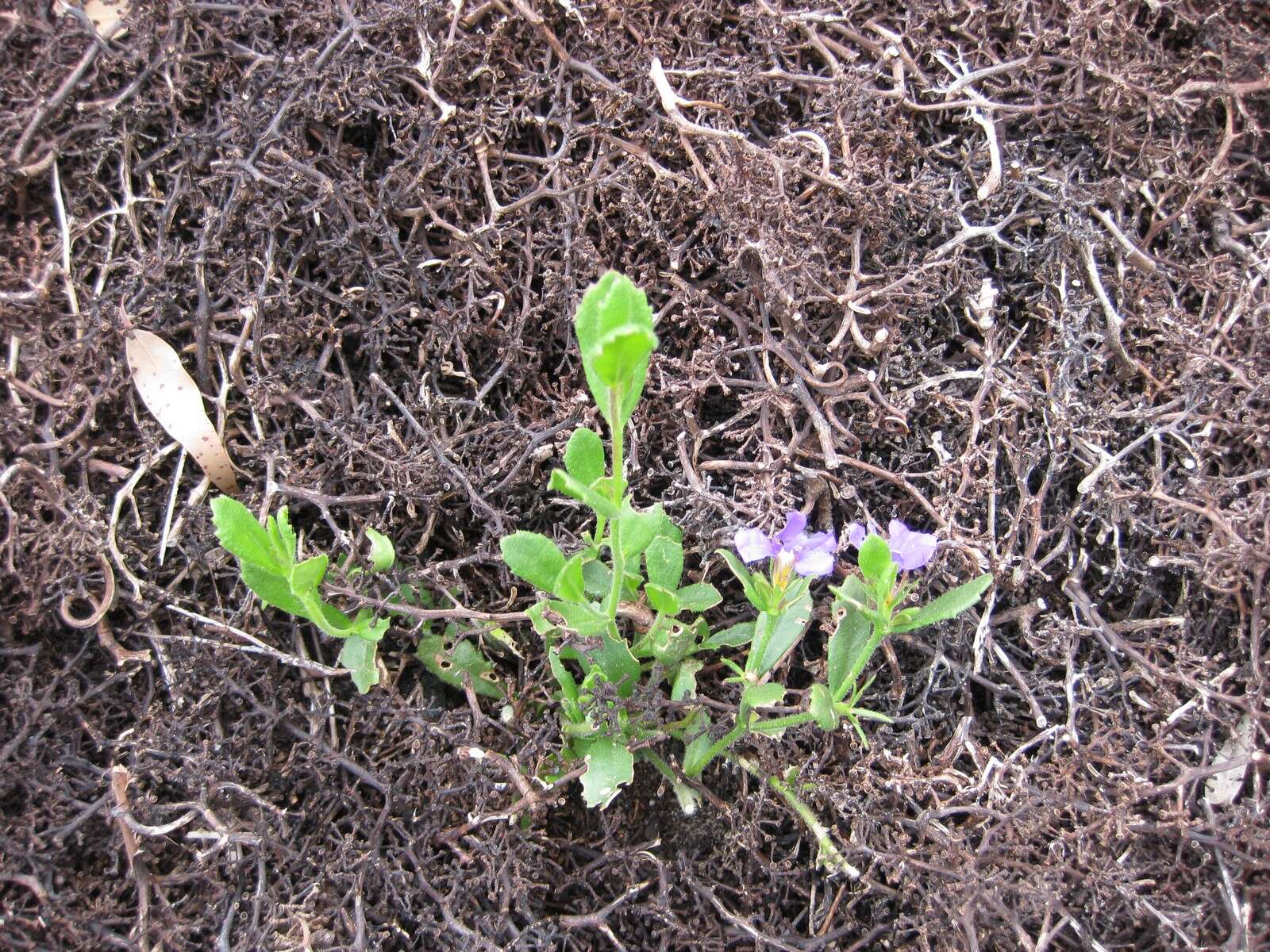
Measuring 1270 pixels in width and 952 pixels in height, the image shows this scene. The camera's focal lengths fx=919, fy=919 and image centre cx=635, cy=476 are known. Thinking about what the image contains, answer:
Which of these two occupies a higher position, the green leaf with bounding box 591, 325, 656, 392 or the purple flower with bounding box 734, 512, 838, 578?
the green leaf with bounding box 591, 325, 656, 392

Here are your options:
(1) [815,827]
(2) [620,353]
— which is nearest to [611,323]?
(2) [620,353]

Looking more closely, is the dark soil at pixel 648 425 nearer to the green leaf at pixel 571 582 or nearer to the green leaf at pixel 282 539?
the green leaf at pixel 282 539

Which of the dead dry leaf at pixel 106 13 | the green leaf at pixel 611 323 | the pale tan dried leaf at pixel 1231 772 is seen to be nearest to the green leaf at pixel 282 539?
the green leaf at pixel 611 323

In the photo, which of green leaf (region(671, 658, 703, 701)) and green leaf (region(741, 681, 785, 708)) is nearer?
green leaf (region(741, 681, 785, 708))

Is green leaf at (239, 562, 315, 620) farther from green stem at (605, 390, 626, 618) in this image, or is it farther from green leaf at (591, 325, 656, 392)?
green leaf at (591, 325, 656, 392)

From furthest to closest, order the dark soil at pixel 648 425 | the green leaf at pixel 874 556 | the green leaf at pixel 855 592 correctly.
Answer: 1. the dark soil at pixel 648 425
2. the green leaf at pixel 855 592
3. the green leaf at pixel 874 556

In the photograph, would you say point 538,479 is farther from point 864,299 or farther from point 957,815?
point 957,815

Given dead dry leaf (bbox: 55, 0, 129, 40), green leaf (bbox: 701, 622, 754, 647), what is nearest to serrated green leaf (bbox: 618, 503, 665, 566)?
green leaf (bbox: 701, 622, 754, 647)
